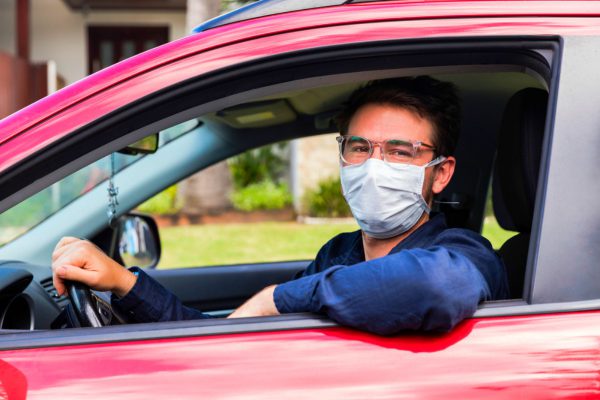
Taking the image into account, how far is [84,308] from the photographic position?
1.78 m

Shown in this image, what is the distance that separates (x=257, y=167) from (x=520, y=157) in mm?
A: 10738

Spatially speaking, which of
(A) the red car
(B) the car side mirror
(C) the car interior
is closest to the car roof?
(A) the red car

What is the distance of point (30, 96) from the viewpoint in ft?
46.4

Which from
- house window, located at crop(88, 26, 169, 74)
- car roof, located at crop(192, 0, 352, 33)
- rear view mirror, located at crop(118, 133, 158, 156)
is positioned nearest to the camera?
car roof, located at crop(192, 0, 352, 33)

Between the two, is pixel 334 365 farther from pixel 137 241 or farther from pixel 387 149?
pixel 137 241

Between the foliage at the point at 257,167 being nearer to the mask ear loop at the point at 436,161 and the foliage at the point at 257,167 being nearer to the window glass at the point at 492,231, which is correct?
the window glass at the point at 492,231

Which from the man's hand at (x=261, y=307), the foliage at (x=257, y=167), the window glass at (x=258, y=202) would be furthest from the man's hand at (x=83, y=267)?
the foliage at (x=257, y=167)

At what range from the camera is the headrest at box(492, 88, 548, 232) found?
1847mm

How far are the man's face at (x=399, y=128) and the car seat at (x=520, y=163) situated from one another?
0.18m

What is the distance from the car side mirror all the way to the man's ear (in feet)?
4.70

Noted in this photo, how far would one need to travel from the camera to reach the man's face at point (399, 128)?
1.98m

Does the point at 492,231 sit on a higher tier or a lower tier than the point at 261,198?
higher

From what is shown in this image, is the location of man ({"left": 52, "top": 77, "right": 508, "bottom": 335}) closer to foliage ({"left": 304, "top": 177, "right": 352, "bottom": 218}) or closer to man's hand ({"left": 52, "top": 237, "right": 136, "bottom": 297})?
man's hand ({"left": 52, "top": 237, "right": 136, "bottom": 297})

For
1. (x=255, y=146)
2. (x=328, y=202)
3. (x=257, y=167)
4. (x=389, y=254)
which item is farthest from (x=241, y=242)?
(x=389, y=254)
